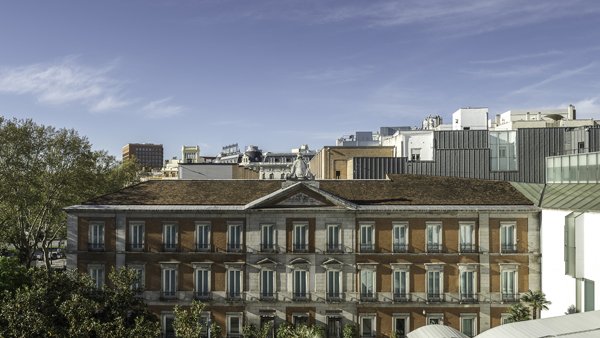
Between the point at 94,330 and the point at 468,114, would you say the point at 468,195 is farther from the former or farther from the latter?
the point at 468,114

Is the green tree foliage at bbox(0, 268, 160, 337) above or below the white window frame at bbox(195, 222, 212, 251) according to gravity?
below

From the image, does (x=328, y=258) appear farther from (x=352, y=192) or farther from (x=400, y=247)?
(x=352, y=192)

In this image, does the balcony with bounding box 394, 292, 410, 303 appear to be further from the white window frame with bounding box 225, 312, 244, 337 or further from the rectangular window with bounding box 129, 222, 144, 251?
the rectangular window with bounding box 129, 222, 144, 251

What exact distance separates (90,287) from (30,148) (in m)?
28.1

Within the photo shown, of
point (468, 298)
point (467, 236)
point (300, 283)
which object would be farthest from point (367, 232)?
point (468, 298)

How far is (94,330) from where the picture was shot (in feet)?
96.0

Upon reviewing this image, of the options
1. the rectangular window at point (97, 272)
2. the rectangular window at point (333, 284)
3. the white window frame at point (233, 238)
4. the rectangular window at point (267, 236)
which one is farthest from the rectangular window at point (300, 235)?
the rectangular window at point (97, 272)

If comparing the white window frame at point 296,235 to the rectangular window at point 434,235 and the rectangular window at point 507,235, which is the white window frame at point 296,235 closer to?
the rectangular window at point 434,235

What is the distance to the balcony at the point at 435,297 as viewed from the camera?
4688cm

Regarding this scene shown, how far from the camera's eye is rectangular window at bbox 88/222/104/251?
47.8 meters

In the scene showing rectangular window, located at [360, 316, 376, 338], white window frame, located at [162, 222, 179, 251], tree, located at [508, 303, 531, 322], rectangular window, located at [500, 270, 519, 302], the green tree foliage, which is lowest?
rectangular window, located at [360, 316, 376, 338]

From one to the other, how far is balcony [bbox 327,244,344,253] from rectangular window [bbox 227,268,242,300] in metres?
7.47

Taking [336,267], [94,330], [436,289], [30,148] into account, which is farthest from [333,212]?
[30,148]

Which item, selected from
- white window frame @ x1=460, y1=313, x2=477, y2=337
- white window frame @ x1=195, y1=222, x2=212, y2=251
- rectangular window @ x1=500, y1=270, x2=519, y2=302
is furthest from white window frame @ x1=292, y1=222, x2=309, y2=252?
rectangular window @ x1=500, y1=270, x2=519, y2=302
